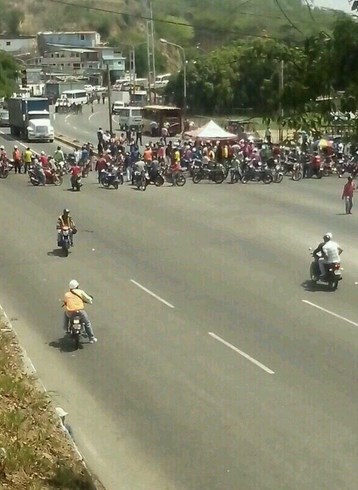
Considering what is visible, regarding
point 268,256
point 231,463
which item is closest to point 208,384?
point 231,463

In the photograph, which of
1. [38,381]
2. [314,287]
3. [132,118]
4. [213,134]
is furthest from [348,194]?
[132,118]

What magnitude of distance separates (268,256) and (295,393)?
9.02 m

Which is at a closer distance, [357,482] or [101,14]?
[357,482]

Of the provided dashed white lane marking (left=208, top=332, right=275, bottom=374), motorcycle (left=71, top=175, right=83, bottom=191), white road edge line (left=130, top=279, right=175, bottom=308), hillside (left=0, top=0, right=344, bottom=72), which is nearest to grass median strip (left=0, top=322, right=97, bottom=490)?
dashed white lane marking (left=208, top=332, right=275, bottom=374)

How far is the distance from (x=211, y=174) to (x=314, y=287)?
16054 mm

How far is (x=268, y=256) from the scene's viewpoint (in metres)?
20.6

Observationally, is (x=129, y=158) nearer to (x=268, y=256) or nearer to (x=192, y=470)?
(x=268, y=256)

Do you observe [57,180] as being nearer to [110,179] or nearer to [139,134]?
[110,179]

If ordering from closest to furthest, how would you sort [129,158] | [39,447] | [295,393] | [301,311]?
[39,447], [295,393], [301,311], [129,158]

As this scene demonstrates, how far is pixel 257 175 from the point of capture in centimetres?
3319

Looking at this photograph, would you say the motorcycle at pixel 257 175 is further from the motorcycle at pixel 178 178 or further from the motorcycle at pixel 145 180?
the motorcycle at pixel 145 180

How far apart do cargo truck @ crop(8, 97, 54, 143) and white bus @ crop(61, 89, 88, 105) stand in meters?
A: 35.5

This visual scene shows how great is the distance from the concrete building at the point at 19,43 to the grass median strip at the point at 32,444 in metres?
114

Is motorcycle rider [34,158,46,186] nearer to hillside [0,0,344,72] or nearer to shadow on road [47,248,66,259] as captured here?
shadow on road [47,248,66,259]
